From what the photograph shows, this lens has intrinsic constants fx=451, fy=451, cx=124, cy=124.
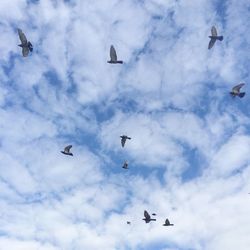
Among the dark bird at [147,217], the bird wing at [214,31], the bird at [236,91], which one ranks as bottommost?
the dark bird at [147,217]

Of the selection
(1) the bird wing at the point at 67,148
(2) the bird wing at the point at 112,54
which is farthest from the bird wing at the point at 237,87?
(1) the bird wing at the point at 67,148

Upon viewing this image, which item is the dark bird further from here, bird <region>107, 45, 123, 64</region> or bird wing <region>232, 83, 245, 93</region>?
bird <region>107, 45, 123, 64</region>

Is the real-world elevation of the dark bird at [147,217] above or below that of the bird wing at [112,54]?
below

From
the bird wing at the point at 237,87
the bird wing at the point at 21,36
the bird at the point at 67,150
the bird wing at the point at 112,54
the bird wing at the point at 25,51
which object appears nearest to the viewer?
the bird wing at the point at 21,36

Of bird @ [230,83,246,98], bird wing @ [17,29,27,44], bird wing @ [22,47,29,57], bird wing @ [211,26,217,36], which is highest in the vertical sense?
bird wing @ [211,26,217,36]

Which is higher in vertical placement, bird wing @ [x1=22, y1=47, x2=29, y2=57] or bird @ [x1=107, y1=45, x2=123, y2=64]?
bird @ [x1=107, y1=45, x2=123, y2=64]

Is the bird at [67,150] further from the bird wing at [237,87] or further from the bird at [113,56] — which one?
the bird wing at [237,87]

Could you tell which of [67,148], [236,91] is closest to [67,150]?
[67,148]

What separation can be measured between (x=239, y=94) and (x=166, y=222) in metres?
20.5

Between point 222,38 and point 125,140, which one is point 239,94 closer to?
point 222,38

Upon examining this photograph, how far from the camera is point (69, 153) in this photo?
52375 millimetres

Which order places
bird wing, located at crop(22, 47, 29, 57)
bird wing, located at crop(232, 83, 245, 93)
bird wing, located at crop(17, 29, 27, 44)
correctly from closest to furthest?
bird wing, located at crop(17, 29, 27, 44), bird wing, located at crop(22, 47, 29, 57), bird wing, located at crop(232, 83, 245, 93)

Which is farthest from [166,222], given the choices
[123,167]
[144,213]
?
[123,167]

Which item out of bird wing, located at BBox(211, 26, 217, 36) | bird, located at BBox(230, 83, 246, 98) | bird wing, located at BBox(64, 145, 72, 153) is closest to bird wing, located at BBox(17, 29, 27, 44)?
bird wing, located at BBox(64, 145, 72, 153)
